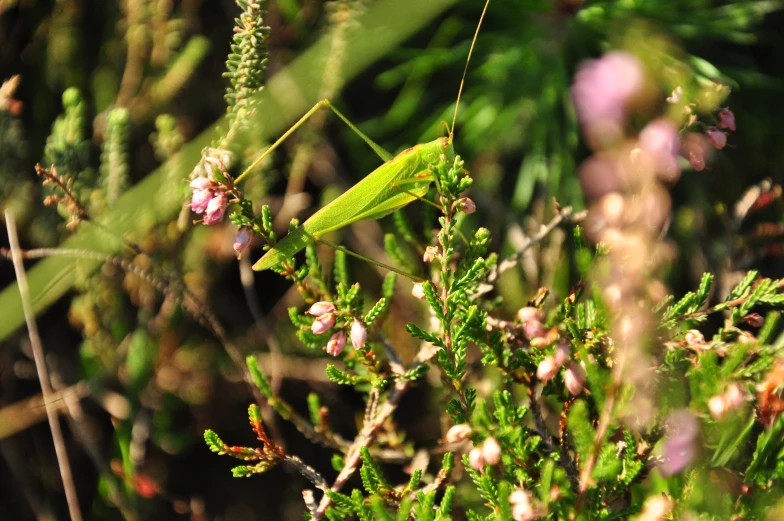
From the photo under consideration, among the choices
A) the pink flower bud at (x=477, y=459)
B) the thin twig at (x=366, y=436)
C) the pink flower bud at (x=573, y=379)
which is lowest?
the thin twig at (x=366, y=436)

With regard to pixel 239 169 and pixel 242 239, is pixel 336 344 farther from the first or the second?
pixel 239 169

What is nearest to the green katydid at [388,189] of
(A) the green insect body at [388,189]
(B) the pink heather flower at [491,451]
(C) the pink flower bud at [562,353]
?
(A) the green insect body at [388,189]

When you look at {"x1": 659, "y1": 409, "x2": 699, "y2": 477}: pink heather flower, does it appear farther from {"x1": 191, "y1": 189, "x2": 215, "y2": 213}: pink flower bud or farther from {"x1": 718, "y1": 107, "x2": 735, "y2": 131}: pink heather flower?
{"x1": 191, "y1": 189, "x2": 215, "y2": 213}: pink flower bud

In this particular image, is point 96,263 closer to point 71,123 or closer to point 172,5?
point 71,123

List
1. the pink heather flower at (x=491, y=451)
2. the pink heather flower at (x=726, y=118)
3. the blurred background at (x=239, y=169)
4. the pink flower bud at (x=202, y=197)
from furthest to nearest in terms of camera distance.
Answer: the blurred background at (x=239, y=169) → the pink heather flower at (x=726, y=118) → the pink flower bud at (x=202, y=197) → the pink heather flower at (x=491, y=451)

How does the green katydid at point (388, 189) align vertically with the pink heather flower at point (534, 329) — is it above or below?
above

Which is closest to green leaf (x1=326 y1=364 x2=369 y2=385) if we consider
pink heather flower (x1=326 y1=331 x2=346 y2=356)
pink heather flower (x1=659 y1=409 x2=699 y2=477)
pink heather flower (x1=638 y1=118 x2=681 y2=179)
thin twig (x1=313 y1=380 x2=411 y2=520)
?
pink heather flower (x1=326 y1=331 x2=346 y2=356)

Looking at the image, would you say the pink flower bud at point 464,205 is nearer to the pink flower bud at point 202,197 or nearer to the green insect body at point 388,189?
the green insect body at point 388,189
